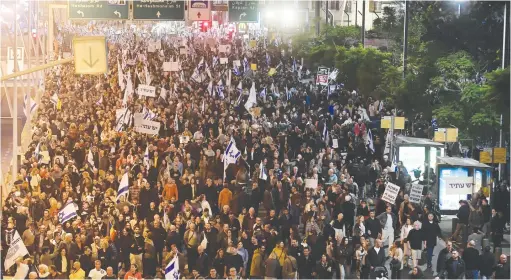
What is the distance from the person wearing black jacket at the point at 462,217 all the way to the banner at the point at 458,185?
0.64 m

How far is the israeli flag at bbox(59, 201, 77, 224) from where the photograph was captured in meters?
18.5

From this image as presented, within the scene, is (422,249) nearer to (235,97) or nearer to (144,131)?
(144,131)

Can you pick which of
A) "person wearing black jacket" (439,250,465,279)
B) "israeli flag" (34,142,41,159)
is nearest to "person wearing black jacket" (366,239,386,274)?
"person wearing black jacket" (439,250,465,279)

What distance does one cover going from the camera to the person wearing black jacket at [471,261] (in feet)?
55.9

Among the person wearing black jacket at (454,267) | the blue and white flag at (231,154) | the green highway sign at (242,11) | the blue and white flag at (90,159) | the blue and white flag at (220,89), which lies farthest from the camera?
the green highway sign at (242,11)

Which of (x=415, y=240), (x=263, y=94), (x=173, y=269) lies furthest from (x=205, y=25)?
(x=173, y=269)

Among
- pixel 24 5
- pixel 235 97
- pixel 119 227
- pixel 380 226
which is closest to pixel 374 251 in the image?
pixel 380 226

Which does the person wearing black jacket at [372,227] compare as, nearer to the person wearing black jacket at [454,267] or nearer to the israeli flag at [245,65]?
the person wearing black jacket at [454,267]

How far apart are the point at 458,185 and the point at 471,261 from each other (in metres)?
4.58

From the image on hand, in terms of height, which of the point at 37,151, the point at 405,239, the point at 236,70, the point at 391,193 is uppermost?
the point at 236,70

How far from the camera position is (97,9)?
126 ft

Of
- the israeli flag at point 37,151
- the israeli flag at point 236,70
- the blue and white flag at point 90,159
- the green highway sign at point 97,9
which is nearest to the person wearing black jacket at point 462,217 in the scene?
the blue and white flag at point 90,159

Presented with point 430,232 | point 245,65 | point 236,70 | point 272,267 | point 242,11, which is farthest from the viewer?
point 245,65

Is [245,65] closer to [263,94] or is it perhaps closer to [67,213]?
[263,94]
